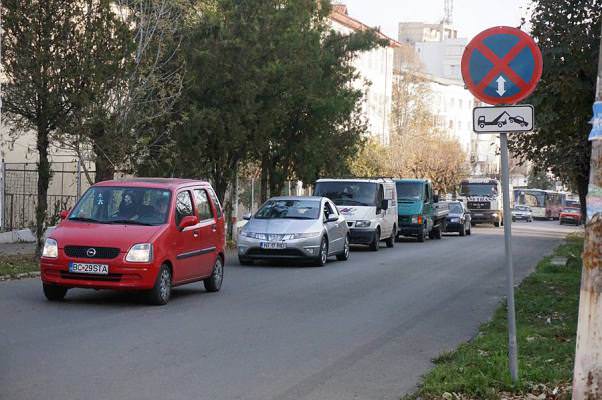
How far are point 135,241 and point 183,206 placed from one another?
1625mm

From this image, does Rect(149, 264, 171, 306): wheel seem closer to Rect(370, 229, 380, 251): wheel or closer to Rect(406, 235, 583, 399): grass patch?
Rect(406, 235, 583, 399): grass patch

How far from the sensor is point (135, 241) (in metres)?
14.5

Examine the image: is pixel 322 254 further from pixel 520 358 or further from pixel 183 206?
pixel 520 358

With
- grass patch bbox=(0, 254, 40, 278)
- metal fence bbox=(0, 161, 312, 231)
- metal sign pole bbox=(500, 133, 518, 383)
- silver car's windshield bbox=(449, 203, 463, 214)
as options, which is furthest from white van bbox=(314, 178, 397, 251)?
metal sign pole bbox=(500, 133, 518, 383)

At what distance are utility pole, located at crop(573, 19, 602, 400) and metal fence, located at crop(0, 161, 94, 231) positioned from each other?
912 inches

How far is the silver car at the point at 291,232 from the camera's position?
2358 centimetres

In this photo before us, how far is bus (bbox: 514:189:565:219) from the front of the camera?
102m

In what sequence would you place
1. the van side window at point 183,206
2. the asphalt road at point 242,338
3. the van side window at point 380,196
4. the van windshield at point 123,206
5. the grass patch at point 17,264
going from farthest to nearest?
the van side window at point 380,196 < the grass patch at point 17,264 < the van side window at point 183,206 < the van windshield at point 123,206 < the asphalt road at point 242,338

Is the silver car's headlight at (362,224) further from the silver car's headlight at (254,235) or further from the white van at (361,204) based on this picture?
the silver car's headlight at (254,235)

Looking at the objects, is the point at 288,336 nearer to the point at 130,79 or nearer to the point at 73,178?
the point at 130,79

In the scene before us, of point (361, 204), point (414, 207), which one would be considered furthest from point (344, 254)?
point (414, 207)

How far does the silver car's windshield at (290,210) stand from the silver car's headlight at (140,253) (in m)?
10.3

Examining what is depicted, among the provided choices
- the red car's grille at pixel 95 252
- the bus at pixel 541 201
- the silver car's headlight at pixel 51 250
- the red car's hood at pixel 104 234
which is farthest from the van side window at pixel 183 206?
the bus at pixel 541 201

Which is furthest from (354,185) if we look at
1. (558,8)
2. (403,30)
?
(403,30)
